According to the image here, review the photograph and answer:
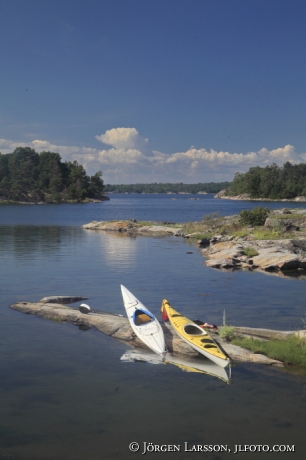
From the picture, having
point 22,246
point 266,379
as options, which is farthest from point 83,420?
point 22,246

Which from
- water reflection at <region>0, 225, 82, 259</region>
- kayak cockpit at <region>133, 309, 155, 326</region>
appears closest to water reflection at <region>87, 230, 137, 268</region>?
water reflection at <region>0, 225, 82, 259</region>

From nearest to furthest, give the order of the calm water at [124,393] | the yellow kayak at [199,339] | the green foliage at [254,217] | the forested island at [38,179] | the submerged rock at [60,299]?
the calm water at [124,393]
the yellow kayak at [199,339]
the submerged rock at [60,299]
the green foliage at [254,217]
the forested island at [38,179]

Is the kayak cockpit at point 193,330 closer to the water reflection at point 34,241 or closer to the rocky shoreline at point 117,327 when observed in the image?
the rocky shoreline at point 117,327

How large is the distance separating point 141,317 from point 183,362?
11.5 ft

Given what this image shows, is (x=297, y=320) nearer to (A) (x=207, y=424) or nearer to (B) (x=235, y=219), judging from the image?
(A) (x=207, y=424)

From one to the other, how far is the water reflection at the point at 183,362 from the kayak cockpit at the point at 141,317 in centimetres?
165

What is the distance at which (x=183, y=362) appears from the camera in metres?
15.3

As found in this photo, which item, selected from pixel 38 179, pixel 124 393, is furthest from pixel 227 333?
pixel 38 179

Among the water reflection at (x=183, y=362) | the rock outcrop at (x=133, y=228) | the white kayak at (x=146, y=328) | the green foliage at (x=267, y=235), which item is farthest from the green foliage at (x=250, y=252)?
the water reflection at (x=183, y=362)

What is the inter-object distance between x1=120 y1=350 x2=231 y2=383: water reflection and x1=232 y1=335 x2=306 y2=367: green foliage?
164cm

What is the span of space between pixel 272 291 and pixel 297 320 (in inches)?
254

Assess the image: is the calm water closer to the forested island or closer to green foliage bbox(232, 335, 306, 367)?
green foliage bbox(232, 335, 306, 367)

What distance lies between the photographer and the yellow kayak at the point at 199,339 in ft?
47.0

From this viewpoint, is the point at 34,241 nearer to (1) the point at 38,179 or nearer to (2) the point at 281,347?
(2) the point at 281,347
